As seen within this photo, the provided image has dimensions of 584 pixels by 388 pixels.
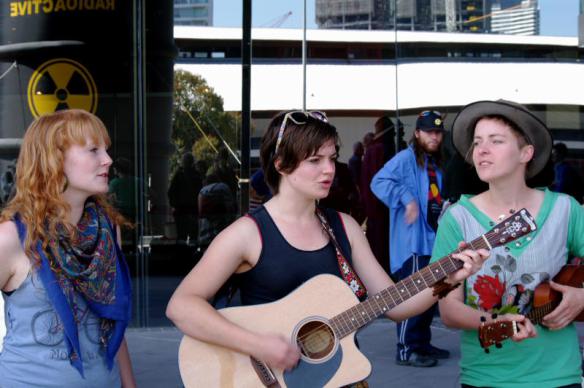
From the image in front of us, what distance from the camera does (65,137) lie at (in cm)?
321

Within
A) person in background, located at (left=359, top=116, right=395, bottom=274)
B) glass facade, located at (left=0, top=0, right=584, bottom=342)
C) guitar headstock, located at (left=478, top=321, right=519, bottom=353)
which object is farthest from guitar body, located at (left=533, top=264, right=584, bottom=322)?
person in background, located at (left=359, top=116, right=395, bottom=274)

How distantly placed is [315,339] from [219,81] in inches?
233

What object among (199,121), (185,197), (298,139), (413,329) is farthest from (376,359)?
(298,139)

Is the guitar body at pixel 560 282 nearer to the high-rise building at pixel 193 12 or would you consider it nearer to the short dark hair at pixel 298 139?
the short dark hair at pixel 298 139

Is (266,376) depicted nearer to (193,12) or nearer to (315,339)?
(315,339)

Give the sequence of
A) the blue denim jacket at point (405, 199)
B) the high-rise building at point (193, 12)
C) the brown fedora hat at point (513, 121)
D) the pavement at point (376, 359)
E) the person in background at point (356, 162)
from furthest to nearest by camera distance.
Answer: the person in background at point (356, 162) < the high-rise building at point (193, 12) < the blue denim jacket at point (405, 199) < the pavement at point (376, 359) < the brown fedora hat at point (513, 121)

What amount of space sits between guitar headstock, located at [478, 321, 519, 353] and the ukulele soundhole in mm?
473

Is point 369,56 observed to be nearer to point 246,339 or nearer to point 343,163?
point 343,163

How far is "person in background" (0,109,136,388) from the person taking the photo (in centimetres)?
308

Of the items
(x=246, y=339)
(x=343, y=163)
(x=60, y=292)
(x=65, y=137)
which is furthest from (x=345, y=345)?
(x=343, y=163)

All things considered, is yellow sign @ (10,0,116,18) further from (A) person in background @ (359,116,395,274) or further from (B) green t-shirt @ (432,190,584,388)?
(B) green t-shirt @ (432,190,584,388)

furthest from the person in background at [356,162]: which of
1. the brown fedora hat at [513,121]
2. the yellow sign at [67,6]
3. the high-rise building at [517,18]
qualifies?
the brown fedora hat at [513,121]

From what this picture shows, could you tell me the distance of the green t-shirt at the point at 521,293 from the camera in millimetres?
3307

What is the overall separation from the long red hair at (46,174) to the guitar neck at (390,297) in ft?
3.04
